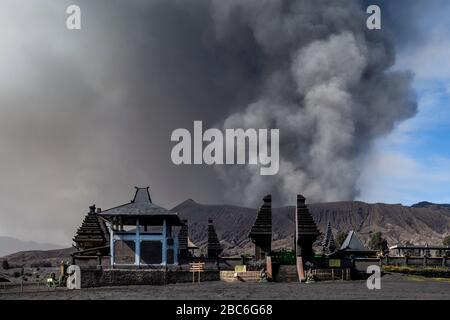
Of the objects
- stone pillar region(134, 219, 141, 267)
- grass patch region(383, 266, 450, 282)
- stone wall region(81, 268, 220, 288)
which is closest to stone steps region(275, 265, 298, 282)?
stone wall region(81, 268, 220, 288)

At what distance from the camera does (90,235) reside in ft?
207

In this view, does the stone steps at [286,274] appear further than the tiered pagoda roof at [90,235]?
No

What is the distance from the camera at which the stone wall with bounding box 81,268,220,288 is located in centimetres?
4706

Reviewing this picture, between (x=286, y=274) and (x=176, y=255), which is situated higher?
(x=176, y=255)

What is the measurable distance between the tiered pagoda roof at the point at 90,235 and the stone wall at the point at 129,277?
48.3ft

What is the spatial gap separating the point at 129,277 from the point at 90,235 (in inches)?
621

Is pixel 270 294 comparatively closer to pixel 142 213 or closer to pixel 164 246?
pixel 164 246

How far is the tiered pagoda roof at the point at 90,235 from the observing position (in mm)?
62562

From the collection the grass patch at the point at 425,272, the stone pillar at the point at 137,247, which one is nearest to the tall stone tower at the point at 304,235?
the grass patch at the point at 425,272

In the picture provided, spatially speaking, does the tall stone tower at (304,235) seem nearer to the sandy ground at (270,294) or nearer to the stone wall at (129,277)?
the sandy ground at (270,294)

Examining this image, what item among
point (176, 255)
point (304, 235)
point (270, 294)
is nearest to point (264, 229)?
point (304, 235)

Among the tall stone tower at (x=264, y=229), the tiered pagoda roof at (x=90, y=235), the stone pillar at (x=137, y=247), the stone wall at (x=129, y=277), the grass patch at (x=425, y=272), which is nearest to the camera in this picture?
the stone wall at (x=129, y=277)
